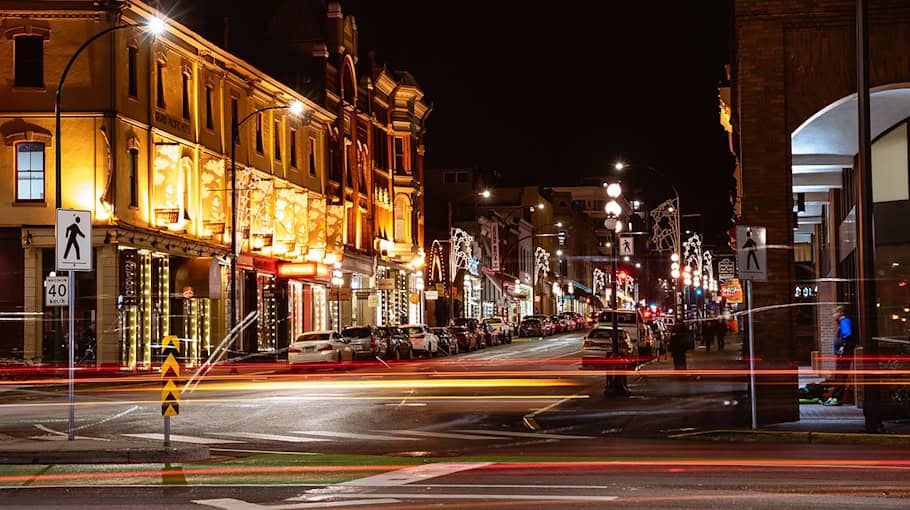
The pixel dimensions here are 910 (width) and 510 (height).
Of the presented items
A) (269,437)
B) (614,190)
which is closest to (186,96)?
(614,190)

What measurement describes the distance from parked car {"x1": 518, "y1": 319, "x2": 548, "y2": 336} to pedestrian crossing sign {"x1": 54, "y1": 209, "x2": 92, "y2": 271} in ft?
229

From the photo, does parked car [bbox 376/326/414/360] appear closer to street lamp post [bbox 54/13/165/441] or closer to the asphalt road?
street lamp post [bbox 54/13/165/441]

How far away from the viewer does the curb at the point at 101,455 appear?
53.7ft

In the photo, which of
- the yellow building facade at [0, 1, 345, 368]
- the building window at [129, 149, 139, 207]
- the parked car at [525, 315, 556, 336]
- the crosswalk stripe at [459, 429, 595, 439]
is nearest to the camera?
the crosswalk stripe at [459, 429, 595, 439]

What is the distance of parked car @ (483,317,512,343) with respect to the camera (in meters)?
73.7

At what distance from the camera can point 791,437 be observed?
62.0 feet

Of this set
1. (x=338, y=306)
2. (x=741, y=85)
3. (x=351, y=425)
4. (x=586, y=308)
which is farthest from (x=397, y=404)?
(x=586, y=308)

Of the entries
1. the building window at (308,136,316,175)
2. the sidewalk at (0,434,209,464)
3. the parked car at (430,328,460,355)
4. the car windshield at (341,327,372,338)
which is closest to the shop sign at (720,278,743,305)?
the parked car at (430,328,460,355)

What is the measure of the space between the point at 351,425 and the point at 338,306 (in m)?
45.2

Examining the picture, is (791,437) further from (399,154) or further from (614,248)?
(399,154)

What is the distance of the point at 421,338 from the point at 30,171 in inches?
778

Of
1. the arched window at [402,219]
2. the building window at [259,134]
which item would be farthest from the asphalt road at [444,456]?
the arched window at [402,219]

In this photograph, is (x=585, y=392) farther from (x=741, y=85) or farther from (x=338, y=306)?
(x=338, y=306)

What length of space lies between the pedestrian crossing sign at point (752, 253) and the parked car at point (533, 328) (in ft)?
221
